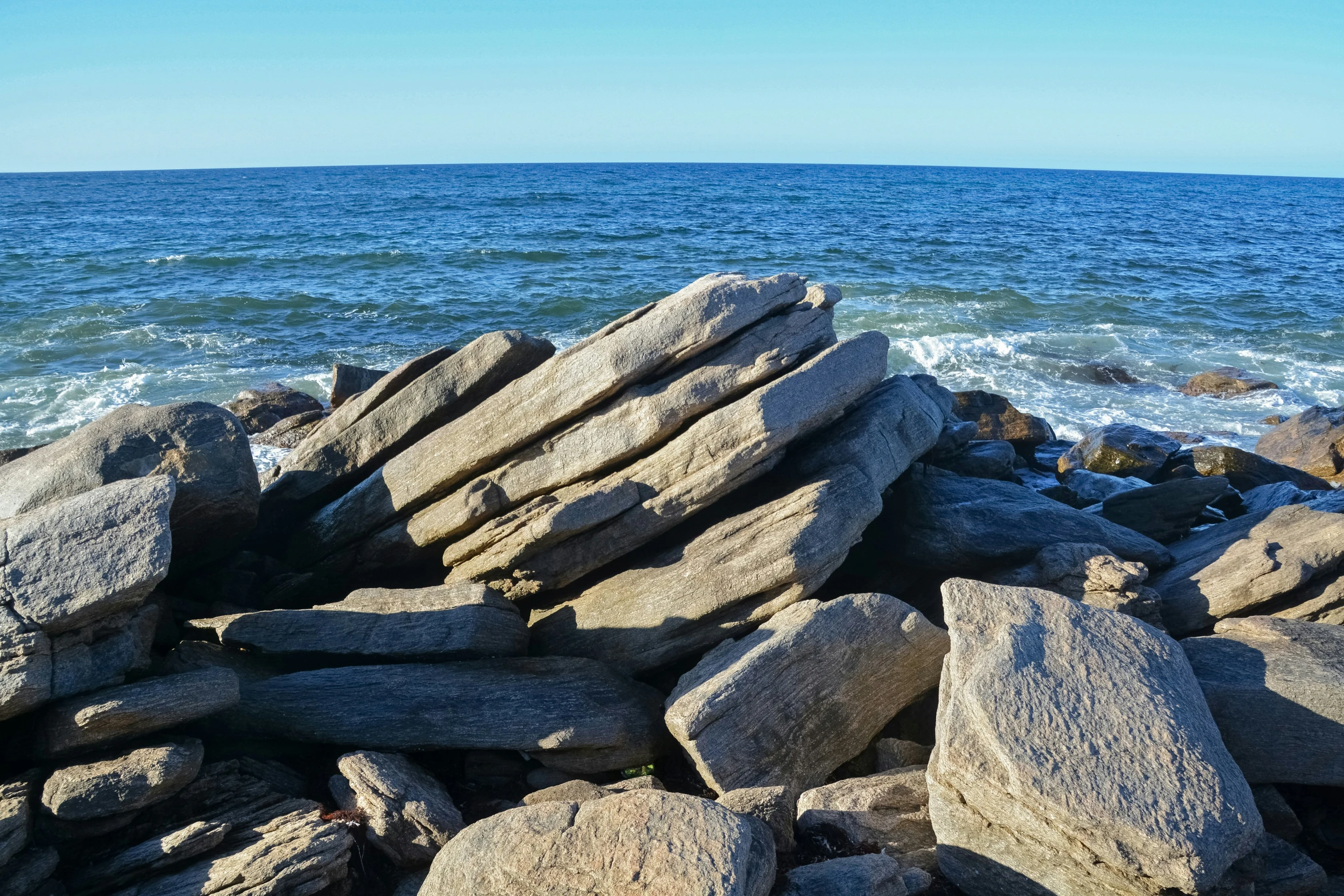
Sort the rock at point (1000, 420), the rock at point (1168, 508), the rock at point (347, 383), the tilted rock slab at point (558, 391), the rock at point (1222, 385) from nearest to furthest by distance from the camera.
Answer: the tilted rock slab at point (558, 391)
the rock at point (1168, 508)
the rock at point (347, 383)
the rock at point (1000, 420)
the rock at point (1222, 385)

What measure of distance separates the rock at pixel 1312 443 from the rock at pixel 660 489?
1402 cm

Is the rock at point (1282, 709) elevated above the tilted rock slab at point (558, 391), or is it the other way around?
the tilted rock slab at point (558, 391)

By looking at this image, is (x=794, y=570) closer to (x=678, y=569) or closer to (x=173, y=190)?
(x=678, y=569)

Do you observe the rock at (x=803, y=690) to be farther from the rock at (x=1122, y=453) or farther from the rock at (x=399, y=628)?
the rock at (x=1122, y=453)

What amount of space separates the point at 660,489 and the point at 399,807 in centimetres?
389

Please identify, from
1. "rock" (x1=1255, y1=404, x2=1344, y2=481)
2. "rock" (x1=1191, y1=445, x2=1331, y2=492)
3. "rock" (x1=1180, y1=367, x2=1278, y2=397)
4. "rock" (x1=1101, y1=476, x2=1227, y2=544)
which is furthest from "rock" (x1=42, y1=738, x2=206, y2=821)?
"rock" (x1=1180, y1=367, x2=1278, y2=397)

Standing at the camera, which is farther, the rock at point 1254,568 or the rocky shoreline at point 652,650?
the rock at point 1254,568

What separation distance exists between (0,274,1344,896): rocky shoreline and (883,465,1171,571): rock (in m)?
0.05

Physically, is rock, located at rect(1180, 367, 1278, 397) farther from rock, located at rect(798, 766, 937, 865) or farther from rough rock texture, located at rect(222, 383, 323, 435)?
rough rock texture, located at rect(222, 383, 323, 435)

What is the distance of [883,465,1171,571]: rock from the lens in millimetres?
10391

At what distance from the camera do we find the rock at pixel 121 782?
254 inches

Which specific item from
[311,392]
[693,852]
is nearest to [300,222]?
[311,392]

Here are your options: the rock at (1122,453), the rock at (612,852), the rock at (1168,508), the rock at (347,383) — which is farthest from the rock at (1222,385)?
the rock at (612,852)

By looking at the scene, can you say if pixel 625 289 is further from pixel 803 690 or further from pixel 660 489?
pixel 803 690
